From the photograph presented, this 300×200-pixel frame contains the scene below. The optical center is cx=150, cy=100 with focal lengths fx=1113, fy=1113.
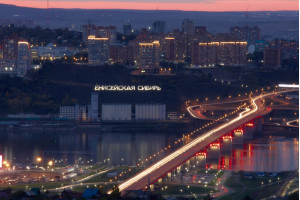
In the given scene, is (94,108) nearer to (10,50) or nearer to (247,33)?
(10,50)

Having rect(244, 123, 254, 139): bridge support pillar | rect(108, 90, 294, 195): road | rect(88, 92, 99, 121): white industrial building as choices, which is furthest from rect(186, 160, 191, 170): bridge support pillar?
rect(88, 92, 99, 121): white industrial building

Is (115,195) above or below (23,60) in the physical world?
below

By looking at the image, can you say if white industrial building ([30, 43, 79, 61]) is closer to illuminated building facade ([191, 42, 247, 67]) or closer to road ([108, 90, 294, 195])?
illuminated building facade ([191, 42, 247, 67])

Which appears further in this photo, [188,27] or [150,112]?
[188,27]

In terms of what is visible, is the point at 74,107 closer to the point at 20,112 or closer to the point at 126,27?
the point at 20,112

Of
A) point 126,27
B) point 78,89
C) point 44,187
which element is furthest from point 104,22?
point 44,187

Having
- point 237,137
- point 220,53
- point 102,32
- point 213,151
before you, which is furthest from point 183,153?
point 102,32

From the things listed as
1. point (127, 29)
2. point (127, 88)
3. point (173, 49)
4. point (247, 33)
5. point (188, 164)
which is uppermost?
point (127, 29)

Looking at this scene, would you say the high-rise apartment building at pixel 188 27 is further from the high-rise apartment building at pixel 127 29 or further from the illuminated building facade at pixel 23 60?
the illuminated building facade at pixel 23 60
